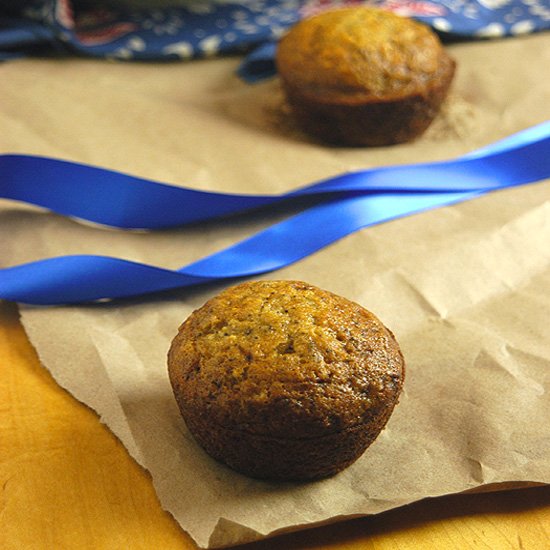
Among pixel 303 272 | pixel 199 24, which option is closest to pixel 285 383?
pixel 303 272

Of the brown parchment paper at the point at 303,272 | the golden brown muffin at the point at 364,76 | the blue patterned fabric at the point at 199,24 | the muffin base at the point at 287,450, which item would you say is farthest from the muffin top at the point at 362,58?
the muffin base at the point at 287,450

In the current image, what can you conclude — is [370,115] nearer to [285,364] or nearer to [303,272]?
[303,272]

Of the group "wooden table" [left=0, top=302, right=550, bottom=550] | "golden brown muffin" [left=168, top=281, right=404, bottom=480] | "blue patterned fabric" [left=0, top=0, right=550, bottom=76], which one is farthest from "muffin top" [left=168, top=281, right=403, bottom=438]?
"blue patterned fabric" [left=0, top=0, right=550, bottom=76]

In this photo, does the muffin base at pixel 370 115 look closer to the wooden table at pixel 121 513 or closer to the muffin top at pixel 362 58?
the muffin top at pixel 362 58

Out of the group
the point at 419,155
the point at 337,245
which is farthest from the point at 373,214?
the point at 419,155

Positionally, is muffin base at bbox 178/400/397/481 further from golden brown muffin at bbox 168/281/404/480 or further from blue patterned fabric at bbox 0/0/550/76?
blue patterned fabric at bbox 0/0/550/76

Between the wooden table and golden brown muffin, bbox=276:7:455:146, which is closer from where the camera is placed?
the wooden table
